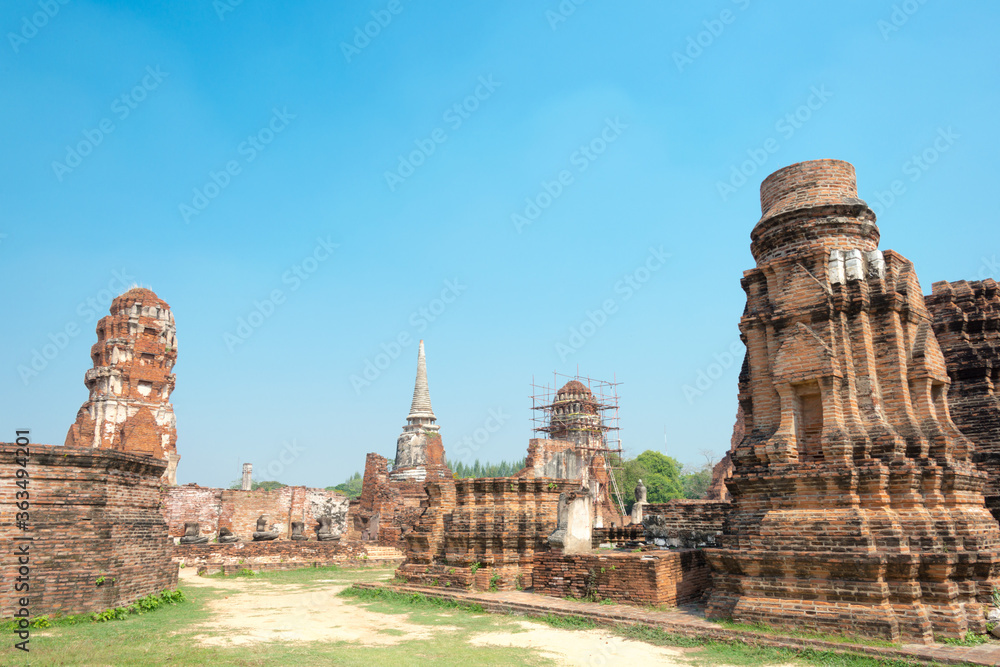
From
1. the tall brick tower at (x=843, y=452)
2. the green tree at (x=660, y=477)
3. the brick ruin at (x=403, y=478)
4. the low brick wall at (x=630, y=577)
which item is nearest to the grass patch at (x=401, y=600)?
the low brick wall at (x=630, y=577)

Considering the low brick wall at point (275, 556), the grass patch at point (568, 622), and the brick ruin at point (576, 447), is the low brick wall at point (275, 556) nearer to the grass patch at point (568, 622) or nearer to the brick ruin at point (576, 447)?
the grass patch at point (568, 622)

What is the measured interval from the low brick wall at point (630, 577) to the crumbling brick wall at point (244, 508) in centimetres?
1531

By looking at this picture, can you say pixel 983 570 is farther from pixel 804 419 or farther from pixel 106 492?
pixel 106 492

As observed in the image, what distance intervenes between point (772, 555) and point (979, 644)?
2101 millimetres

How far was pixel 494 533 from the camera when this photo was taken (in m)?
13.5

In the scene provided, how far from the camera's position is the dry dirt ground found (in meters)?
7.75

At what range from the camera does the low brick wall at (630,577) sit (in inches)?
391

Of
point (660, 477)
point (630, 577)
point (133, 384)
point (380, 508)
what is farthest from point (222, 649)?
point (660, 477)

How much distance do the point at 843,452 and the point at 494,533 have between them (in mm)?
7293

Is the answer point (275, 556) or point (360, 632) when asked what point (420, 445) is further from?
point (360, 632)

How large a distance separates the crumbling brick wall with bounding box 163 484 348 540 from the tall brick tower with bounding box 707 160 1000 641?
1916 centimetres

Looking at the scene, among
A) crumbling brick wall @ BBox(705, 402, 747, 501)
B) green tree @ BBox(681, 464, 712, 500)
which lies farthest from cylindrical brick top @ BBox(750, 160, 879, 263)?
green tree @ BBox(681, 464, 712, 500)

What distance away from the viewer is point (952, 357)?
37.2 ft

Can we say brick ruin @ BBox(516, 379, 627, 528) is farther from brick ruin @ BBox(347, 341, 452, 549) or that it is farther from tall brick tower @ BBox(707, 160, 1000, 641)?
tall brick tower @ BBox(707, 160, 1000, 641)
